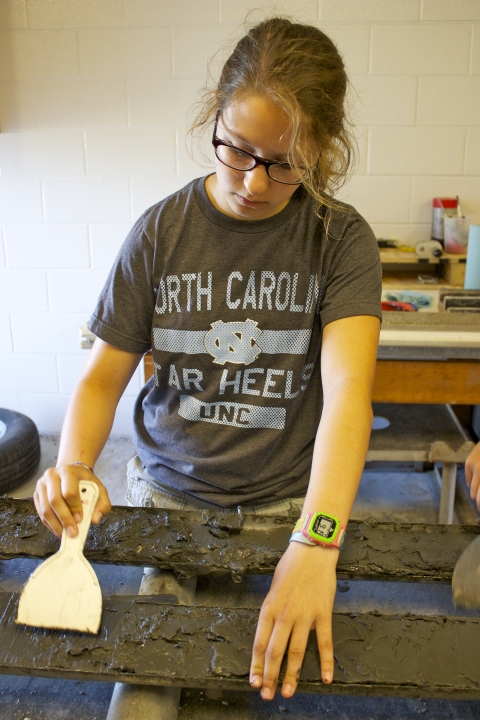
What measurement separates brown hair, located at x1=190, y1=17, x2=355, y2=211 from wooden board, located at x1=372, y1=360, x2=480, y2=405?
1.02 m

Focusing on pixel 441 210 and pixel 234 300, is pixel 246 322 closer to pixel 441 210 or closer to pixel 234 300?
pixel 234 300

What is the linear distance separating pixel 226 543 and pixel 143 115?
2100mm

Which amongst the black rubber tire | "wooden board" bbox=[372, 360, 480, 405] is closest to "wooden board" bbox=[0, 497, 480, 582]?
"wooden board" bbox=[372, 360, 480, 405]

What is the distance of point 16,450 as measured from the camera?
2.61 meters

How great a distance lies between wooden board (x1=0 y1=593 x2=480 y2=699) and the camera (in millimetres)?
867

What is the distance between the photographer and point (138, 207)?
9.28ft

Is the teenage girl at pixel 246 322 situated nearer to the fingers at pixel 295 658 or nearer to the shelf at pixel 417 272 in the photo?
the fingers at pixel 295 658

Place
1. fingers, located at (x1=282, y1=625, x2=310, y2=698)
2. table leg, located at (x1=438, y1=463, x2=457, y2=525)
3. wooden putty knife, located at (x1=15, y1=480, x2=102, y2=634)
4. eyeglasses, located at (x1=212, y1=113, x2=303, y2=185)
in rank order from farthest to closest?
1. table leg, located at (x1=438, y1=463, x2=457, y2=525)
2. eyeglasses, located at (x1=212, y1=113, x2=303, y2=185)
3. wooden putty knife, located at (x1=15, y1=480, x2=102, y2=634)
4. fingers, located at (x1=282, y1=625, x2=310, y2=698)

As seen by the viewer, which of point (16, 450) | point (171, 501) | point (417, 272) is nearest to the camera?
point (171, 501)

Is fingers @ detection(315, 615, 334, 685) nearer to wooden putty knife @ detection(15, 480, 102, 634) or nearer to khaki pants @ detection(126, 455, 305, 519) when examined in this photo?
wooden putty knife @ detection(15, 480, 102, 634)

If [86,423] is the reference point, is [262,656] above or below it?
below

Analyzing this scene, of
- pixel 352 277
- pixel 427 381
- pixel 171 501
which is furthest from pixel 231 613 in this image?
pixel 427 381

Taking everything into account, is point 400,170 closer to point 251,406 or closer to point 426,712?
point 251,406

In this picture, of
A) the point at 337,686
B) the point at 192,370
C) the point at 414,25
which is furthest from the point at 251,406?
the point at 414,25
